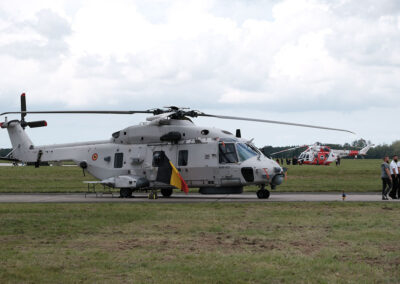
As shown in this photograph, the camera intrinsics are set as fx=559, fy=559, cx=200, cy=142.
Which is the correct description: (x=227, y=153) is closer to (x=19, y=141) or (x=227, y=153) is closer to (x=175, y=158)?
(x=175, y=158)

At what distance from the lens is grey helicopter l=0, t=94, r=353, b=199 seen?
25547 millimetres

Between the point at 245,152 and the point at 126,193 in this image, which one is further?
the point at 126,193

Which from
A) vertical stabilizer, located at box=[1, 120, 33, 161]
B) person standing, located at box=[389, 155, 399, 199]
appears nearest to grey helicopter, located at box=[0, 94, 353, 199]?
vertical stabilizer, located at box=[1, 120, 33, 161]

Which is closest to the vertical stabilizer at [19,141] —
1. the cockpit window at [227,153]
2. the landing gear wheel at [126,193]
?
the landing gear wheel at [126,193]

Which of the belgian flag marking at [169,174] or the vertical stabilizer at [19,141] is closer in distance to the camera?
the belgian flag marking at [169,174]

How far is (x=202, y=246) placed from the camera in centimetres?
1167

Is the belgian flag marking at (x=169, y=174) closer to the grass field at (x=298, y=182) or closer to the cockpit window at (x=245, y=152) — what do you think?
the cockpit window at (x=245, y=152)

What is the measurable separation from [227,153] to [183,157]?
2.35 m

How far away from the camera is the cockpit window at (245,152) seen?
2570 centimetres

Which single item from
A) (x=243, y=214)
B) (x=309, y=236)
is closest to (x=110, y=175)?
(x=243, y=214)

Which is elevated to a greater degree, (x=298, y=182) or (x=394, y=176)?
(x=394, y=176)

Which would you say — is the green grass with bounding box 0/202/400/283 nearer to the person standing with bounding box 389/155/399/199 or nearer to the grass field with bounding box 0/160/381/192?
the person standing with bounding box 389/155/399/199

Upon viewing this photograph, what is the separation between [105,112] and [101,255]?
51.1ft

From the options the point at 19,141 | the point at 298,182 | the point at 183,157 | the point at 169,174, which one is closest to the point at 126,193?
the point at 169,174
